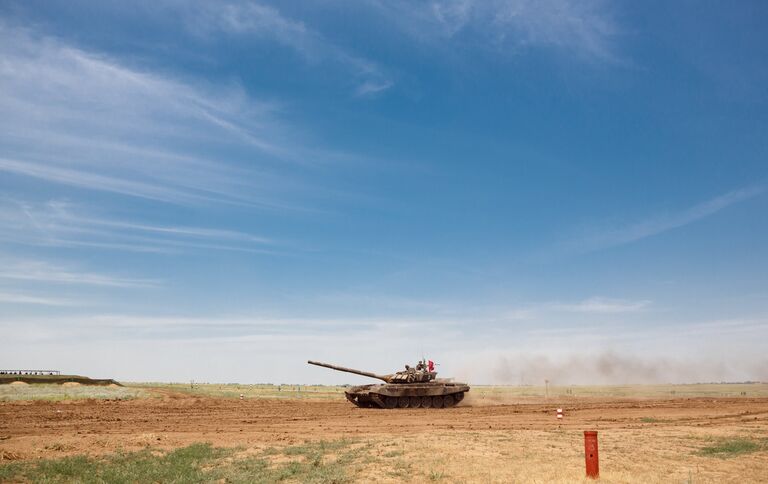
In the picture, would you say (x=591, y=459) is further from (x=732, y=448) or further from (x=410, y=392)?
(x=410, y=392)

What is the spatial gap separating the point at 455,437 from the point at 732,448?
28.5 feet

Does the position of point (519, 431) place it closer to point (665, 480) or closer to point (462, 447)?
point (462, 447)

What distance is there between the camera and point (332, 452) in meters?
17.8

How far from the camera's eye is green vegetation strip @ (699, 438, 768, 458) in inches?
668

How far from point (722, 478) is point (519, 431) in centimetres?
997

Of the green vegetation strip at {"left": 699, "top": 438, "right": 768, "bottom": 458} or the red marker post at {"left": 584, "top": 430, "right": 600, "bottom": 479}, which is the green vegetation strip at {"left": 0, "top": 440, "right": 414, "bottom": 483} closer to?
the red marker post at {"left": 584, "top": 430, "right": 600, "bottom": 479}

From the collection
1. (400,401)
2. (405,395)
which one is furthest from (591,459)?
(400,401)

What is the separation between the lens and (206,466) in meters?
16.0

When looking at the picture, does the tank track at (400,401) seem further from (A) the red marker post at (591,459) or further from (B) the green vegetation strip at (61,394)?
(A) the red marker post at (591,459)

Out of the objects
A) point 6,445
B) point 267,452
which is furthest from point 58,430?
point 267,452

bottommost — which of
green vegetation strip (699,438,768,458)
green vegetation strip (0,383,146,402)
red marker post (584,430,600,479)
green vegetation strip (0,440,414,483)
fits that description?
green vegetation strip (0,383,146,402)

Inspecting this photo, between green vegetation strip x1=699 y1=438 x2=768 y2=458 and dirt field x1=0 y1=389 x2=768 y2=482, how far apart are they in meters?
0.09

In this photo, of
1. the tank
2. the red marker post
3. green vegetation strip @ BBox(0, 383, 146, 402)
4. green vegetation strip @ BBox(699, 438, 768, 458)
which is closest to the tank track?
the tank

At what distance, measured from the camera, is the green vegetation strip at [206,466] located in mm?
14289
